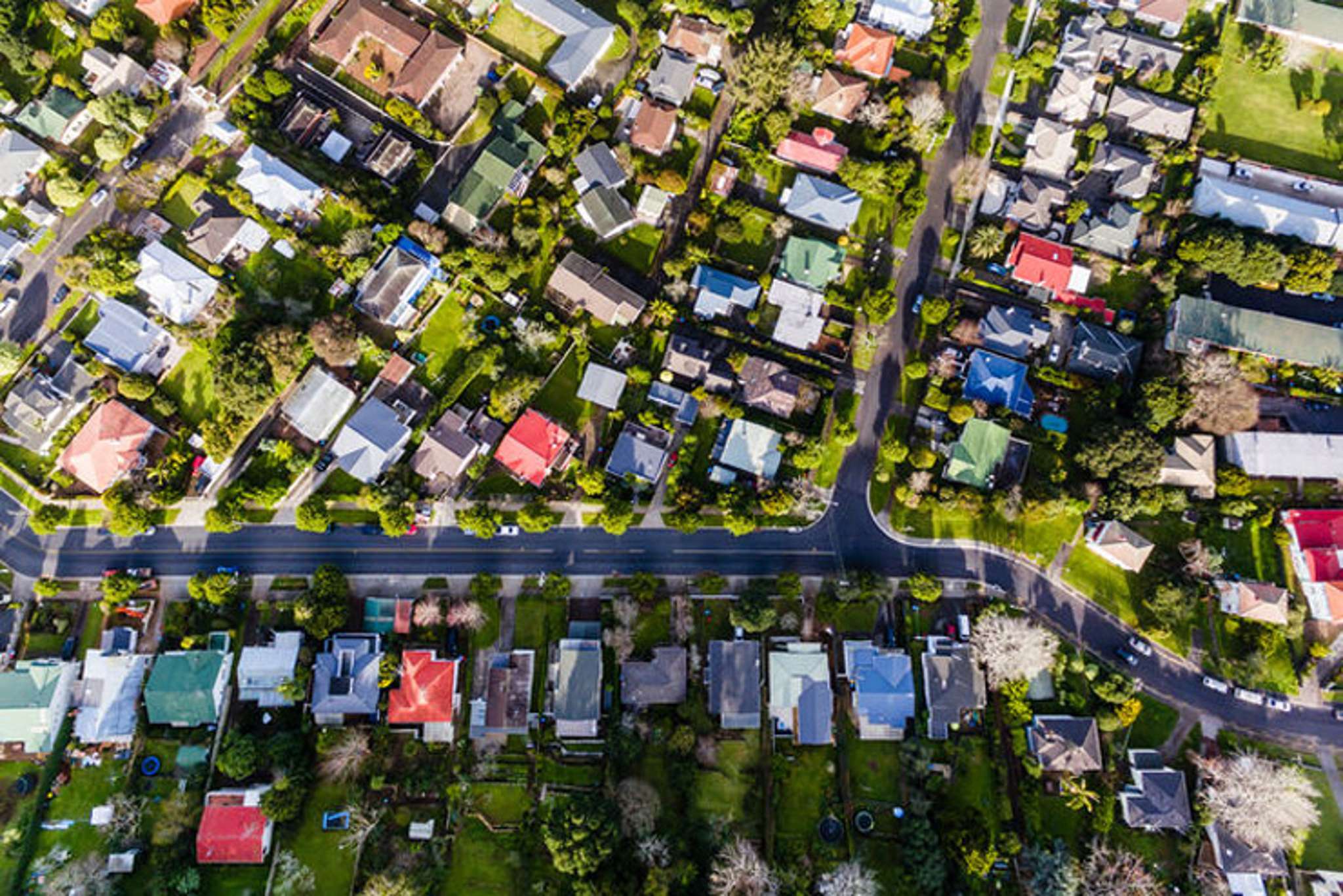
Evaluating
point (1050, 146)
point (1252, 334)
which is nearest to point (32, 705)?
point (1050, 146)

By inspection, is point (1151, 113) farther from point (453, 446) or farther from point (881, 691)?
point (453, 446)

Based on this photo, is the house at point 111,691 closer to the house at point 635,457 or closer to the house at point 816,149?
the house at point 635,457

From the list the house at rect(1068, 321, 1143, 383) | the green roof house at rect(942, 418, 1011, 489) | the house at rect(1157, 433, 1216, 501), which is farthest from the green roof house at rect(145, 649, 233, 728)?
the house at rect(1157, 433, 1216, 501)

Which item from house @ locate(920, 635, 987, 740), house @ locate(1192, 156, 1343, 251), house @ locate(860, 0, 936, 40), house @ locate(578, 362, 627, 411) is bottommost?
house @ locate(920, 635, 987, 740)

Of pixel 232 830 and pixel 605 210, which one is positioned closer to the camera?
pixel 232 830

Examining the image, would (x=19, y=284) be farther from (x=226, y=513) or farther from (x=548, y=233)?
(x=548, y=233)

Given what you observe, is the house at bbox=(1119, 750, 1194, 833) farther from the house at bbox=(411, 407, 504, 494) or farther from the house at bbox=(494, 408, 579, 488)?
the house at bbox=(411, 407, 504, 494)

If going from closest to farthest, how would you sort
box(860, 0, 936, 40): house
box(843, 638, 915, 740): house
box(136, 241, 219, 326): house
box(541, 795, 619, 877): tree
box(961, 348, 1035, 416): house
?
box(541, 795, 619, 877): tree < box(843, 638, 915, 740): house < box(136, 241, 219, 326): house < box(961, 348, 1035, 416): house < box(860, 0, 936, 40): house

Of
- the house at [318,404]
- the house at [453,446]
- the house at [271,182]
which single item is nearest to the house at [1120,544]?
the house at [453,446]
